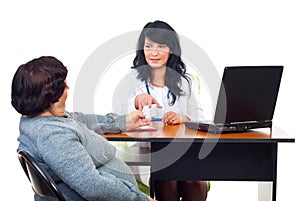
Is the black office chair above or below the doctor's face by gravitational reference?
below

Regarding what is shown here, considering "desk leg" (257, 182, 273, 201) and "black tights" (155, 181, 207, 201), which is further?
"black tights" (155, 181, 207, 201)

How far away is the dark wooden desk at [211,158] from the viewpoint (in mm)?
2805

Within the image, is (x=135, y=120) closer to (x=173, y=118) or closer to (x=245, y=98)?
(x=173, y=118)

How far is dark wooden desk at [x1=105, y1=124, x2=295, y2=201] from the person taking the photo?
2805 millimetres

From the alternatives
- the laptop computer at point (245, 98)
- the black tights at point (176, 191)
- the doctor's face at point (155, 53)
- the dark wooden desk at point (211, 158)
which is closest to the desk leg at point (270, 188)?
the dark wooden desk at point (211, 158)

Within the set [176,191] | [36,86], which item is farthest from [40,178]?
[176,191]

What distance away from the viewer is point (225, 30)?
14.1ft

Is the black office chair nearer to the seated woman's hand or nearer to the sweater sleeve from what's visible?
the sweater sleeve

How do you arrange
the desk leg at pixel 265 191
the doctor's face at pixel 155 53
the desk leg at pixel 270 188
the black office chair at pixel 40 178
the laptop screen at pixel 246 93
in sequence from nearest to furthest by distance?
the black office chair at pixel 40 178 < the laptop screen at pixel 246 93 < the desk leg at pixel 270 188 < the desk leg at pixel 265 191 < the doctor's face at pixel 155 53

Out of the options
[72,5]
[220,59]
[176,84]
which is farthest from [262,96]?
[72,5]

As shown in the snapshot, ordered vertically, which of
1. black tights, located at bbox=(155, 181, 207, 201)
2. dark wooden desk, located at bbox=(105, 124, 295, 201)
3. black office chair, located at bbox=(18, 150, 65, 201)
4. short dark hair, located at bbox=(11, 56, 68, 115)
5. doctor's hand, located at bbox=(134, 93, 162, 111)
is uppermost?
short dark hair, located at bbox=(11, 56, 68, 115)

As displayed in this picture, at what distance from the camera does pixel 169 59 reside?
3.57m

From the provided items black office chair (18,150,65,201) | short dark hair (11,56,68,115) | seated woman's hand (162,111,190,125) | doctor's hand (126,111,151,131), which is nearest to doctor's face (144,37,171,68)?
seated woman's hand (162,111,190,125)

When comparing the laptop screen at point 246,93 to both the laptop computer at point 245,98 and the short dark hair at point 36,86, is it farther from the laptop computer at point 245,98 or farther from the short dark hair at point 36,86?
the short dark hair at point 36,86
